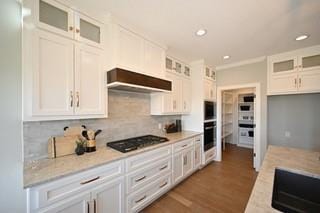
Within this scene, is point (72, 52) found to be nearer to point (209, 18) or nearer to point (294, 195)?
point (209, 18)

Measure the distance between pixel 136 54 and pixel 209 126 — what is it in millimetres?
2523

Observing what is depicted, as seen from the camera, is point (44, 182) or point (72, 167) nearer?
point (44, 182)

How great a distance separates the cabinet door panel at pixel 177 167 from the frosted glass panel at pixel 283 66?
2.71 m

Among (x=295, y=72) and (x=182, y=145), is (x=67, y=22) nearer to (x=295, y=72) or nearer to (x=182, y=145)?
(x=182, y=145)

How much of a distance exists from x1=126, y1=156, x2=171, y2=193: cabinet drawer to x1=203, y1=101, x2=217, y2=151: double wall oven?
4.87ft

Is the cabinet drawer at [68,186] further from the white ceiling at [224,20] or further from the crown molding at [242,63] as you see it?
the crown molding at [242,63]

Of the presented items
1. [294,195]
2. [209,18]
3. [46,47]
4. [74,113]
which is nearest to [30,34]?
[46,47]

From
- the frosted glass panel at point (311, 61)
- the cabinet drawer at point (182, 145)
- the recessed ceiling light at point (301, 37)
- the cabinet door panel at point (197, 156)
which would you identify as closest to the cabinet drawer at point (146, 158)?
the cabinet drawer at point (182, 145)

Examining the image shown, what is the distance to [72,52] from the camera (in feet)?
5.20

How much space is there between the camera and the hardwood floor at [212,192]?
2.14m

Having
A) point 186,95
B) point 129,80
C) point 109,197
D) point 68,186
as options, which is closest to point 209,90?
point 186,95

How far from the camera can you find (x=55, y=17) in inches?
58.4

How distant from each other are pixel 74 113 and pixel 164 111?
162cm

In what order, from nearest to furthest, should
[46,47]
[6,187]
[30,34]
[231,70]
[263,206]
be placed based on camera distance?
[6,187] → [263,206] → [30,34] → [46,47] → [231,70]
